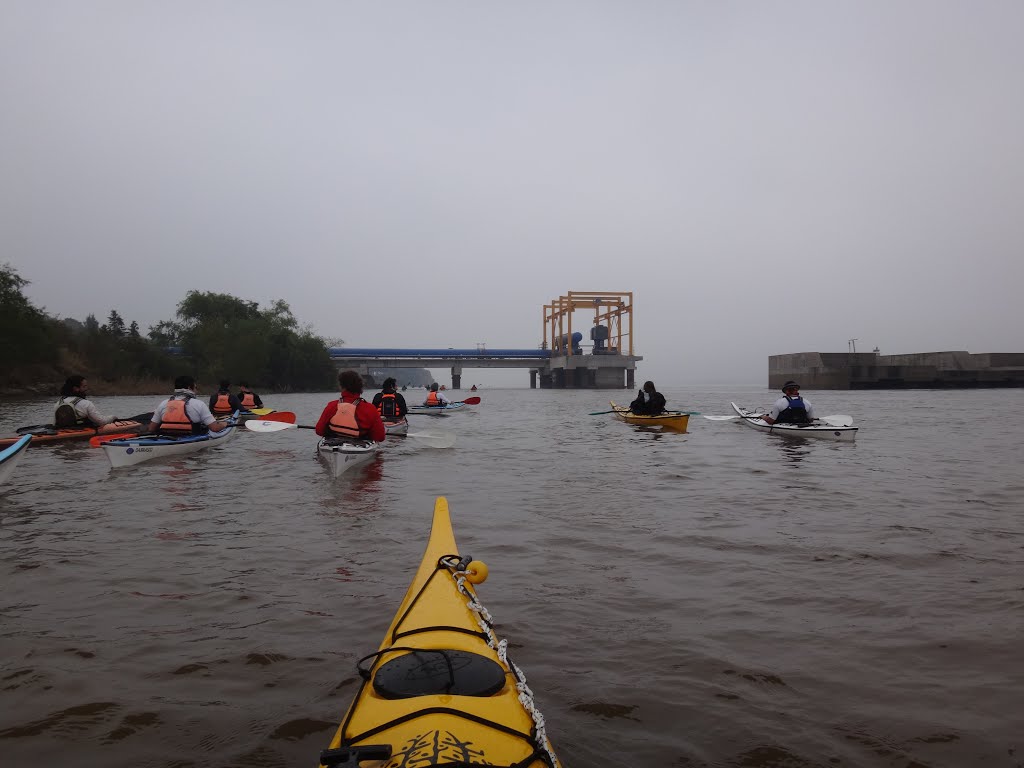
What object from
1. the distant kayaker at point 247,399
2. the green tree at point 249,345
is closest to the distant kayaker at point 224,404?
the distant kayaker at point 247,399

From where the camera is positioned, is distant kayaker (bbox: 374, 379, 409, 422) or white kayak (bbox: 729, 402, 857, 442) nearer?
white kayak (bbox: 729, 402, 857, 442)

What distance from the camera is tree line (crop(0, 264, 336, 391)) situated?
41812 millimetres

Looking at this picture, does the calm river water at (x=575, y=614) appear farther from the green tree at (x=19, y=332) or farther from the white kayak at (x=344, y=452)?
the green tree at (x=19, y=332)

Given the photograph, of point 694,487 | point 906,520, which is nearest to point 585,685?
point 906,520

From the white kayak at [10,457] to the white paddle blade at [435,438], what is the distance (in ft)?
22.2

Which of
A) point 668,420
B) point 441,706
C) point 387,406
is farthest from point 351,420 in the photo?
point 668,420

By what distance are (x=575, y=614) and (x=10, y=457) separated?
25.7 feet

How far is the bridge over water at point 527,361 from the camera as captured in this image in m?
81.6

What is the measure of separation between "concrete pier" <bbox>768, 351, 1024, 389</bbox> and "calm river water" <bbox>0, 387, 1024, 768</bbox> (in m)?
57.3

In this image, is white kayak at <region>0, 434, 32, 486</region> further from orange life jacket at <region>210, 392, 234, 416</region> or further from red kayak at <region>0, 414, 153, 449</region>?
orange life jacket at <region>210, 392, 234, 416</region>

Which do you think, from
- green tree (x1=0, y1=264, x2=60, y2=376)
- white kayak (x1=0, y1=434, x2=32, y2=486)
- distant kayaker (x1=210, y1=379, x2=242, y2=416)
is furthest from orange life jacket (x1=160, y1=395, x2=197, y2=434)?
green tree (x1=0, y1=264, x2=60, y2=376)

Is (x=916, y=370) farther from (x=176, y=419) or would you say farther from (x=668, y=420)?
(x=176, y=419)

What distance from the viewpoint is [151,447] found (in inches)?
424

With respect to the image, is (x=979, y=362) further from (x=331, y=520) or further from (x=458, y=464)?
(x=331, y=520)
